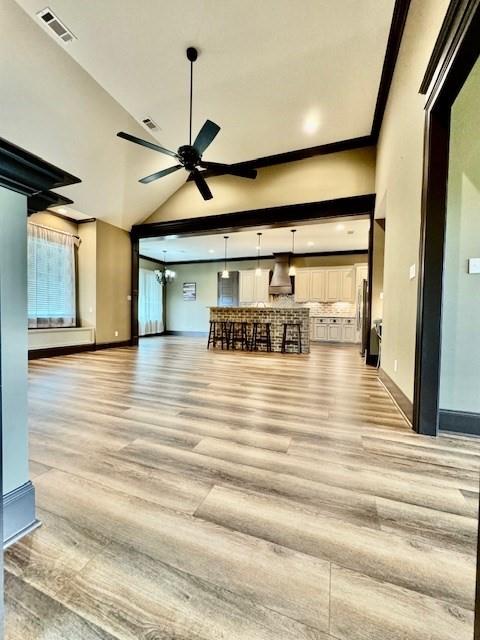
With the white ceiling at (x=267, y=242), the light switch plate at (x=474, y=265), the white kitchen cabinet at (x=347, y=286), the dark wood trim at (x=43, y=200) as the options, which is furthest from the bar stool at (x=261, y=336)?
the dark wood trim at (x=43, y=200)

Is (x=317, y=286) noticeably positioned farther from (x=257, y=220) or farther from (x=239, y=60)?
(x=239, y=60)

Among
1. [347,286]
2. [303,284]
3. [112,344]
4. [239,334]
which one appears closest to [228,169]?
[239,334]

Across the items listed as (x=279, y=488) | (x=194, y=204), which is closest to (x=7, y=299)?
(x=279, y=488)

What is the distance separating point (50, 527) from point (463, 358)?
8.69ft

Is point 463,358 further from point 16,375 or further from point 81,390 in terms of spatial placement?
point 81,390

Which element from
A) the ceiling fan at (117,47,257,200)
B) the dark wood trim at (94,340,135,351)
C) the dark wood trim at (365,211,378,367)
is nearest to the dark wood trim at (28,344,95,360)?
the dark wood trim at (94,340,135,351)

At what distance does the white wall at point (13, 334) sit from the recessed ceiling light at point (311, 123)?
4506 millimetres

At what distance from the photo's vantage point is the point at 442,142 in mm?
1982

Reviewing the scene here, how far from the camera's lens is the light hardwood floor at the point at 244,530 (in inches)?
31.4

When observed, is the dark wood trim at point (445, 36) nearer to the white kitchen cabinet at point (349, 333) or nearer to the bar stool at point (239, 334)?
the bar stool at point (239, 334)

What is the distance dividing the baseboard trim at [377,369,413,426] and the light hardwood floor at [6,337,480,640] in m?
0.11

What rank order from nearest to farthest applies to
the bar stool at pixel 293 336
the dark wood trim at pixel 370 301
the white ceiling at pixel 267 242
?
the dark wood trim at pixel 370 301 → the bar stool at pixel 293 336 → the white ceiling at pixel 267 242

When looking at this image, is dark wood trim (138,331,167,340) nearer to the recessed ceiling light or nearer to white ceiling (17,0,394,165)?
→ white ceiling (17,0,394,165)

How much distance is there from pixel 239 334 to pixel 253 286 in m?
3.35
